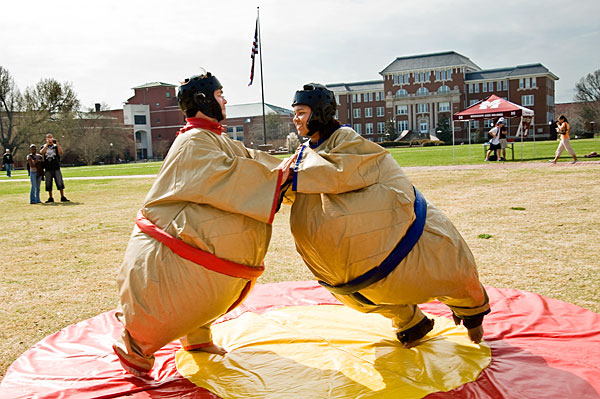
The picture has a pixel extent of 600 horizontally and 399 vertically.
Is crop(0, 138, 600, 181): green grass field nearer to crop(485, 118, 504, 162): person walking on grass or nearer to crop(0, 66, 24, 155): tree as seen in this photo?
crop(485, 118, 504, 162): person walking on grass

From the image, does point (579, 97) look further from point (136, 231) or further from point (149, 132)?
point (136, 231)

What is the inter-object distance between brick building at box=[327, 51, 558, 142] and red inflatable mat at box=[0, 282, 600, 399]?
57.6 metres

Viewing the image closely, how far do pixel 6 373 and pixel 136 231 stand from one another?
1155mm

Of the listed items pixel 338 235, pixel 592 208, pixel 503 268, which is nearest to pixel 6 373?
pixel 338 235

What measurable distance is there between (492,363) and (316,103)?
167 centimetres

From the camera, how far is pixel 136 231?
265cm

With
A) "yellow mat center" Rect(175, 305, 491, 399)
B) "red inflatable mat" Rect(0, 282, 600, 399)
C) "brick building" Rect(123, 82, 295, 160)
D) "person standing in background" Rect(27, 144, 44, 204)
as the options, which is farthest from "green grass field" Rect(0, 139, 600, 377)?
"brick building" Rect(123, 82, 295, 160)

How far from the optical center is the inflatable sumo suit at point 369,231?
2547 millimetres

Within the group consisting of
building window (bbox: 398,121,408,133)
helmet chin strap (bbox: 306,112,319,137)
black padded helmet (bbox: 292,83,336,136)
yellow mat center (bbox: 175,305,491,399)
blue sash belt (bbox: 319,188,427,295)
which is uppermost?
building window (bbox: 398,121,408,133)

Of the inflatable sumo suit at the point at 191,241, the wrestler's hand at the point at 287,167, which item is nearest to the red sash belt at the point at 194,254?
the inflatable sumo suit at the point at 191,241

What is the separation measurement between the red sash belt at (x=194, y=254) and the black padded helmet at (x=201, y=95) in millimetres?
659

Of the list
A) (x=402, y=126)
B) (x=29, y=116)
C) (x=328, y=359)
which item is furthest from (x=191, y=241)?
(x=402, y=126)

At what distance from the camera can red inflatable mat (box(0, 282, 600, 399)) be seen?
2520mm

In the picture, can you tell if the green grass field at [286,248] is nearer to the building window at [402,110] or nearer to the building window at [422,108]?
the building window at [422,108]
